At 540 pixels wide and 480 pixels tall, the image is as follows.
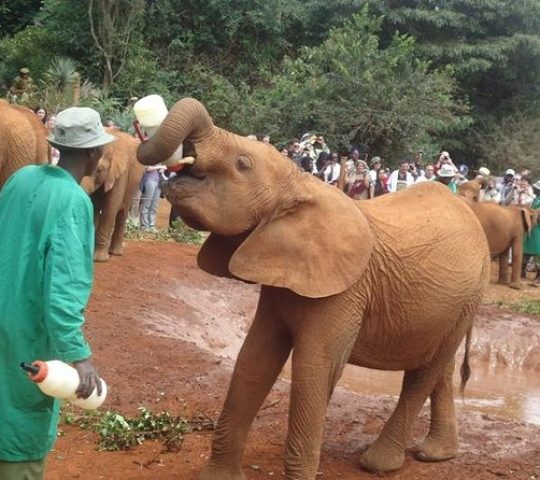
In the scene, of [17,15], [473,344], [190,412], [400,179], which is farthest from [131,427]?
[17,15]

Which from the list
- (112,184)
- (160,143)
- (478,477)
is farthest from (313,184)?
(112,184)

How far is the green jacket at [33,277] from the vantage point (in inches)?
140

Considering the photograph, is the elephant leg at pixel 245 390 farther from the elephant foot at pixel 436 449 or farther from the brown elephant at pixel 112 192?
the brown elephant at pixel 112 192

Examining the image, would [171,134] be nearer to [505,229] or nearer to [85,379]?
[85,379]

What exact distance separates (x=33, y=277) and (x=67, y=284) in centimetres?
20

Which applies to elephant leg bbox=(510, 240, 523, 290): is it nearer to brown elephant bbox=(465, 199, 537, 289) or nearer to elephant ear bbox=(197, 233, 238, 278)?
brown elephant bbox=(465, 199, 537, 289)

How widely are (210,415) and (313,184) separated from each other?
8.08 ft

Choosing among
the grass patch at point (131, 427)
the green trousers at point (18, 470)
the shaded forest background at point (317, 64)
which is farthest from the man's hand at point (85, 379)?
the shaded forest background at point (317, 64)

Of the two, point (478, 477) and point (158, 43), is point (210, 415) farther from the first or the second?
point (158, 43)

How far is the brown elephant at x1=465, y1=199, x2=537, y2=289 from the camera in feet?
53.2

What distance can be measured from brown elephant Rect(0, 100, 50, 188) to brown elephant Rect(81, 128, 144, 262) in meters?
1.37

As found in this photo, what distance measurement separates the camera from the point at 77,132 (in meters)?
3.77

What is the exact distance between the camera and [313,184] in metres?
5.23

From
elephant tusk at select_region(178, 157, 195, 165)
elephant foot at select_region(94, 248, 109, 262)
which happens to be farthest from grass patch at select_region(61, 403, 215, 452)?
elephant foot at select_region(94, 248, 109, 262)
